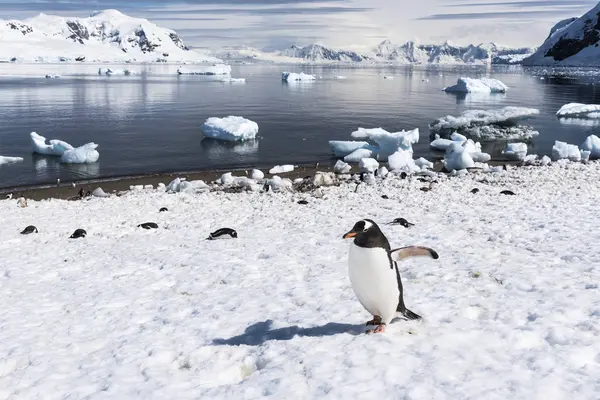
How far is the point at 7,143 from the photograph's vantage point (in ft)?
95.3

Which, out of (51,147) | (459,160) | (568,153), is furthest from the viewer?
(51,147)

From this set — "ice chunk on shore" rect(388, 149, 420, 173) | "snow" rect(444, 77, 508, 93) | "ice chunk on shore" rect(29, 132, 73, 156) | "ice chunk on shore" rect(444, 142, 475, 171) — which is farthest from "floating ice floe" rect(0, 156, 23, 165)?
"snow" rect(444, 77, 508, 93)

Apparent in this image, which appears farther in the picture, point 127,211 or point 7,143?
point 7,143

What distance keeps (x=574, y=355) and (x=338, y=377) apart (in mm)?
2368

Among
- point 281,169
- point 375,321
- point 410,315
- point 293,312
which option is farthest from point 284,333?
point 281,169

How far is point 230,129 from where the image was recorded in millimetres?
30047

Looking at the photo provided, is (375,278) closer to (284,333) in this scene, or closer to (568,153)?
(284,333)

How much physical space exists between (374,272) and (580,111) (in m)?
44.7

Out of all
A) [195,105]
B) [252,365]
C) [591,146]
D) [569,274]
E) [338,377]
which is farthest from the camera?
[195,105]

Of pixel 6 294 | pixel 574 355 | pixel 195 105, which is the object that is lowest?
pixel 6 294

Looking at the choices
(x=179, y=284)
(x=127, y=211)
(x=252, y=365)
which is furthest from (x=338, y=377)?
(x=127, y=211)

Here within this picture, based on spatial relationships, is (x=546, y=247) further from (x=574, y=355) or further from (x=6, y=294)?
(x=6, y=294)

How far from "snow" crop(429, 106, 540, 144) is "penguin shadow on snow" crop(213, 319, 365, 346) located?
96.6 ft

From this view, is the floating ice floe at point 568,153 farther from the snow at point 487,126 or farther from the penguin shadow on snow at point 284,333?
the penguin shadow on snow at point 284,333
